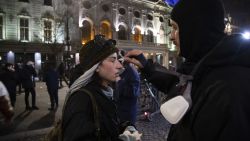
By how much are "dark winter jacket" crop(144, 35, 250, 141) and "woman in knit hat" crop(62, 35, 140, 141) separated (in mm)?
692

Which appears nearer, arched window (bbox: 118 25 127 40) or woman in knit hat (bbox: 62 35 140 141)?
woman in knit hat (bbox: 62 35 140 141)

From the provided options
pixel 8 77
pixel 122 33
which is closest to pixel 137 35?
pixel 122 33

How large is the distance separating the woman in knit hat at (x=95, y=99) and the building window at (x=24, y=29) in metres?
29.9

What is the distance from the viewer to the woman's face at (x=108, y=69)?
2.49m

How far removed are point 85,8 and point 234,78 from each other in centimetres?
3605

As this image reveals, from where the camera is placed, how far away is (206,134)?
131cm

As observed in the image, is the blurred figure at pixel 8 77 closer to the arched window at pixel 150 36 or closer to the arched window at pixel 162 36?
the arched window at pixel 150 36

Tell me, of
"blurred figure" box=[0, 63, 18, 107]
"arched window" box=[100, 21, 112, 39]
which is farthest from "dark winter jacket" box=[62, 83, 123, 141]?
"arched window" box=[100, 21, 112, 39]

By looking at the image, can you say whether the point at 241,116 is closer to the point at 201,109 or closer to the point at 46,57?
the point at 201,109

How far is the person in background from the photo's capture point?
5574 mm

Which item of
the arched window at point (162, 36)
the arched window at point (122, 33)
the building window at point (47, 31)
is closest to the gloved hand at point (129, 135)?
the building window at point (47, 31)

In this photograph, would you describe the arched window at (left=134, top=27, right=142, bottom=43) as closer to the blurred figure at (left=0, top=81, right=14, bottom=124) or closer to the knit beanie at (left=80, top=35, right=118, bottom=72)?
the blurred figure at (left=0, top=81, right=14, bottom=124)

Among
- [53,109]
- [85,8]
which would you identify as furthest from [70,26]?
[53,109]

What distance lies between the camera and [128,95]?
5.65 metres
